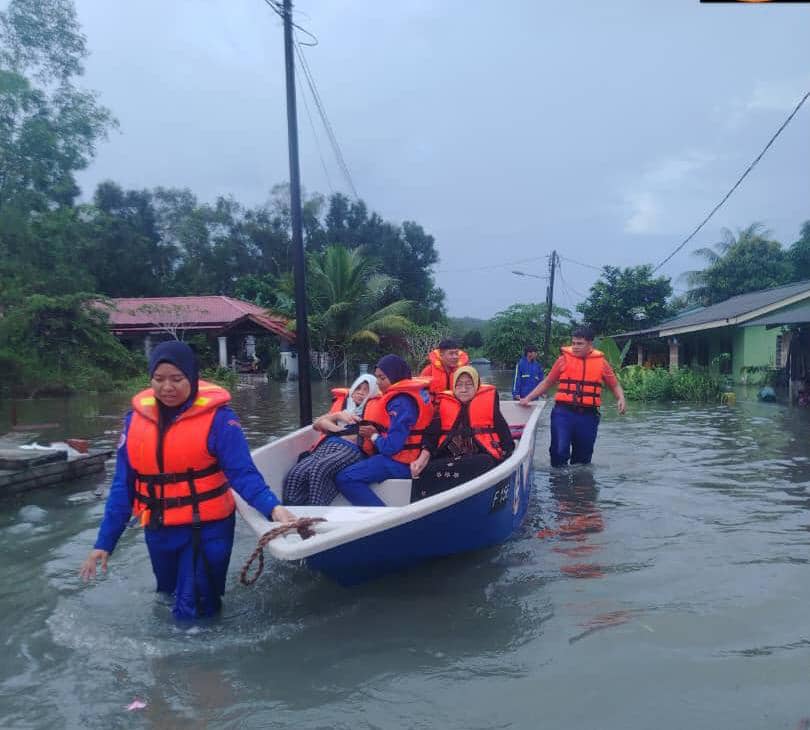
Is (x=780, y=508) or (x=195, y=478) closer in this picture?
(x=195, y=478)

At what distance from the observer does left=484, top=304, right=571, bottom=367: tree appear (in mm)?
35375

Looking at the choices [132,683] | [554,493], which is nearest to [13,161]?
[554,493]

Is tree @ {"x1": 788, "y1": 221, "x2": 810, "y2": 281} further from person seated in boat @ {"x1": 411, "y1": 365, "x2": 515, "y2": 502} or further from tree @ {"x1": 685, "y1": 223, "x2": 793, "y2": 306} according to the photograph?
person seated in boat @ {"x1": 411, "y1": 365, "x2": 515, "y2": 502}

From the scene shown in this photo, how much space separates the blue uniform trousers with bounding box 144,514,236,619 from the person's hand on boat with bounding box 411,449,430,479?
1677 mm

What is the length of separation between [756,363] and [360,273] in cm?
1391

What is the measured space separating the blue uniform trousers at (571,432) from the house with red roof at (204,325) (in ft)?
66.5

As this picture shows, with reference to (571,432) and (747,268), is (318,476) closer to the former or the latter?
(571,432)

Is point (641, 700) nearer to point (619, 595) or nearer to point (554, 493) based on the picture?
point (619, 595)

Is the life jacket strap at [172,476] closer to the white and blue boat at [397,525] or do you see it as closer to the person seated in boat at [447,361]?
the white and blue boat at [397,525]

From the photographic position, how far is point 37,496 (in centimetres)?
702

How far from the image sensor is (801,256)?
30609 millimetres

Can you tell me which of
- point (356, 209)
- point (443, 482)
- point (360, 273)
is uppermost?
point (356, 209)

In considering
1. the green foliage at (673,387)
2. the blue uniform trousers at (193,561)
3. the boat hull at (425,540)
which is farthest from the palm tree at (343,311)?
the blue uniform trousers at (193,561)

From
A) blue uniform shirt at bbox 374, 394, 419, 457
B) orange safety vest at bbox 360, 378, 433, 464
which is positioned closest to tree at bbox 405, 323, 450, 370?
orange safety vest at bbox 360, 378, 433, 464
